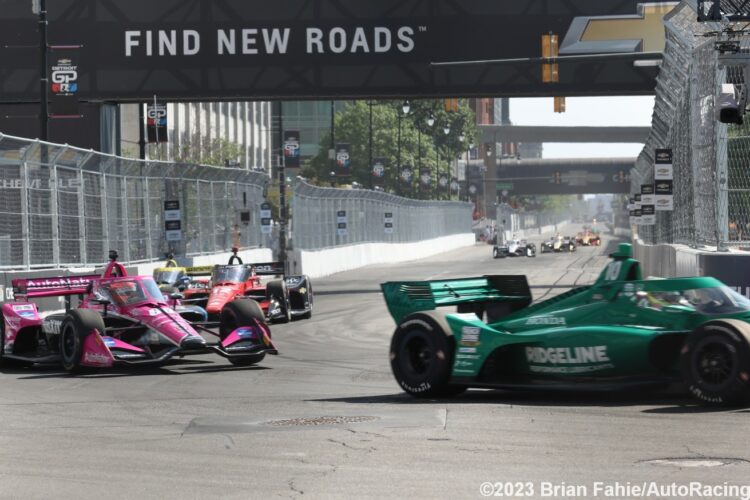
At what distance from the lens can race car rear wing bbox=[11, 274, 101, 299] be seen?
58.7ft

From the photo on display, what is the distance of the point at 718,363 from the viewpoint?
1138 centimetres

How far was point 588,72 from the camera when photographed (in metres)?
40.4

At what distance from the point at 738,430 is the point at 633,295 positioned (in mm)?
2608

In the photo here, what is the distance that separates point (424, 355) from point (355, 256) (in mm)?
53442

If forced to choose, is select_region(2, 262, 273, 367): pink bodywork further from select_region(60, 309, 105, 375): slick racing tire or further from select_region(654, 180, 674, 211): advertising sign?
select_region(654, 180, 674, 211): advertising sign

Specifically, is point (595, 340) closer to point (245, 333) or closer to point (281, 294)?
point (245, 333)

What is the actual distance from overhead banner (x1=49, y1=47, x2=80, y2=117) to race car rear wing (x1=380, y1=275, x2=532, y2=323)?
22.1m

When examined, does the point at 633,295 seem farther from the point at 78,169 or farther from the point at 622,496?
the point at 78,169

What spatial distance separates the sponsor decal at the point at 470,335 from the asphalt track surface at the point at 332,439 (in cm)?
49

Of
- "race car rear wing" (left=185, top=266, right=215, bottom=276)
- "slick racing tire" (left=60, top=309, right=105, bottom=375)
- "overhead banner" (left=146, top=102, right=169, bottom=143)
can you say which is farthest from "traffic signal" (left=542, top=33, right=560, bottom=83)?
"slick racing tire" (left=60, top=309, right=105, bottom=375)

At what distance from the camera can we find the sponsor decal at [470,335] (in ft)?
41.6

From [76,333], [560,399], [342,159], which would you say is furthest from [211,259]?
[342,159]

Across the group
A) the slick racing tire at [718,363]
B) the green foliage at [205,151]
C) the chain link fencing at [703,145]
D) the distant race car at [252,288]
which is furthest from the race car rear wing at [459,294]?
the green foliage at [205,151]

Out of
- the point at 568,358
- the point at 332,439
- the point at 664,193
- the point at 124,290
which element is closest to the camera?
the point at 332,439
